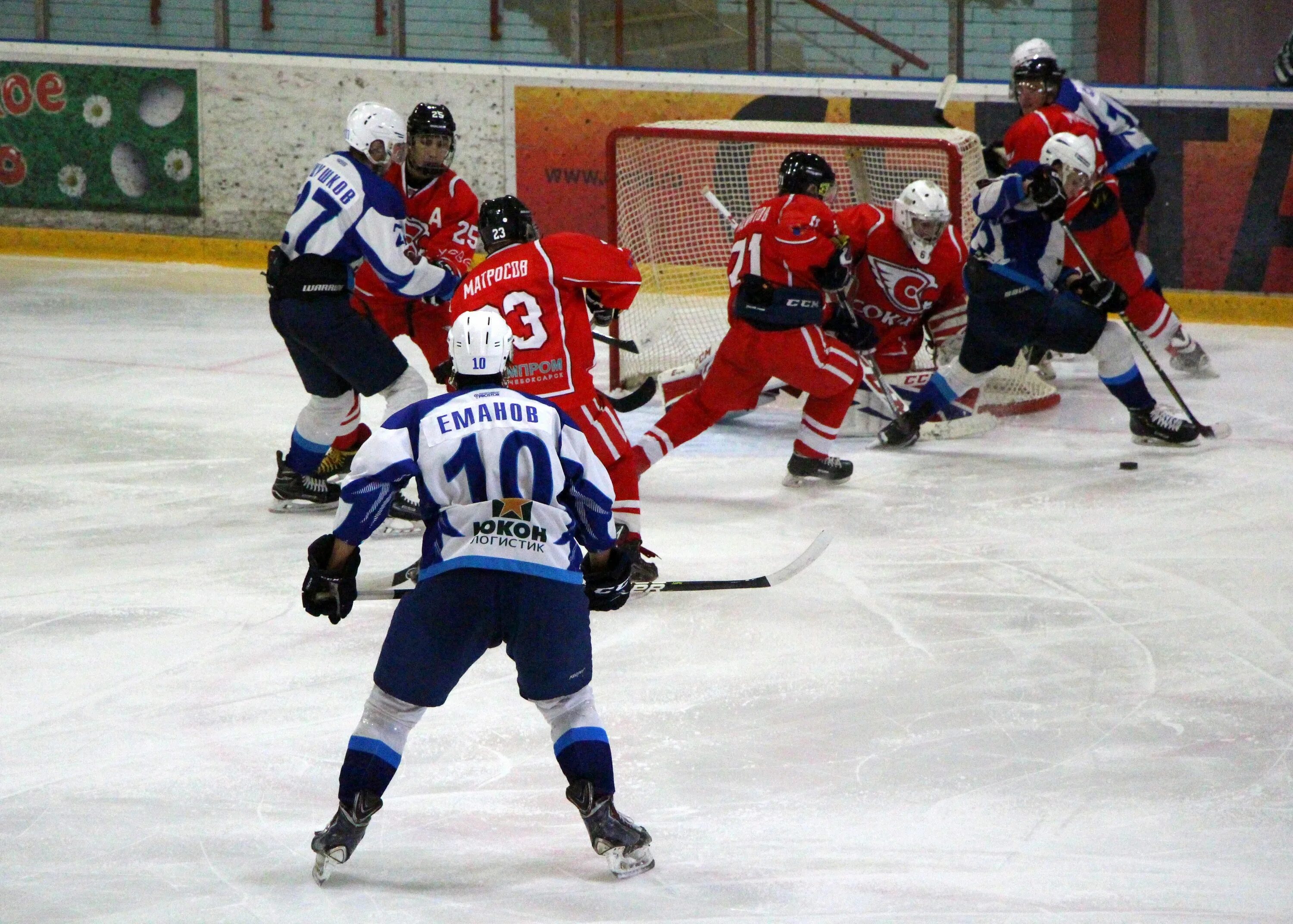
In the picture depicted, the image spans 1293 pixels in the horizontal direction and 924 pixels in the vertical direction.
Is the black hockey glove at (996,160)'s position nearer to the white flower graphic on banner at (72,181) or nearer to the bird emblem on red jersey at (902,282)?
the bird emblem on red jersey at (902,282)

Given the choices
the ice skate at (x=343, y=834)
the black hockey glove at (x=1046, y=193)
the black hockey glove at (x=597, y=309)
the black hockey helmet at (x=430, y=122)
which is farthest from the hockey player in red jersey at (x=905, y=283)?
the ice skate at (x=343, y=834)

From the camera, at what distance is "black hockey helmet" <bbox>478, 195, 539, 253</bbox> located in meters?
4.31

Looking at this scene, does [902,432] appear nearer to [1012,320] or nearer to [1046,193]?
[1012,320]

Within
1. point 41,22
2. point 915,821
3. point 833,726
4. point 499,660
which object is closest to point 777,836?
point 915,821

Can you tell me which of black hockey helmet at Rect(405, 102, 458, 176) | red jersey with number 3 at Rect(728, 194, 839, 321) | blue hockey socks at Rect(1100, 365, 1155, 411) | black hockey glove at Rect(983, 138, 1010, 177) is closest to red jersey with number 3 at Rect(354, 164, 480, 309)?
black hockey helmet at Rect(405, 102, 458, 176)

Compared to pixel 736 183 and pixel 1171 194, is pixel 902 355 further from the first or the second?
pixel 1171 194

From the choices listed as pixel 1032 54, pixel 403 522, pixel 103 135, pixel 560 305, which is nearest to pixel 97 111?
pixel 103 135

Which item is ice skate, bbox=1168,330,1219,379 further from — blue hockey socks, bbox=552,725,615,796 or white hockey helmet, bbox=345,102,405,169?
blue hockey socks, bbox=552,725,615,796

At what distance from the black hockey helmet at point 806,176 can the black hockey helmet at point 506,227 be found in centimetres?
120

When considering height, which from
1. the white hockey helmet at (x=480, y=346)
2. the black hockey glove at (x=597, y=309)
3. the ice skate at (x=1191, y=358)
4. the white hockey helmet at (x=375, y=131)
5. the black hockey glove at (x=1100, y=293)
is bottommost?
the ice skate at (x=1191, y=358)

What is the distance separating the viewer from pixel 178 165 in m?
9.62

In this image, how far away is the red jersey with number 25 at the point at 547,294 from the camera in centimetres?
420

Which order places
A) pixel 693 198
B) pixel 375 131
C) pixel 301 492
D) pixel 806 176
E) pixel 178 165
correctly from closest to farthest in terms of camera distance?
1. pixel 375 131
2. pixel 301 492
3. pixel 806 176
4. pixel 693 198
5. pixel 178 165

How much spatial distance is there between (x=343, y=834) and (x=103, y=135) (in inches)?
310
